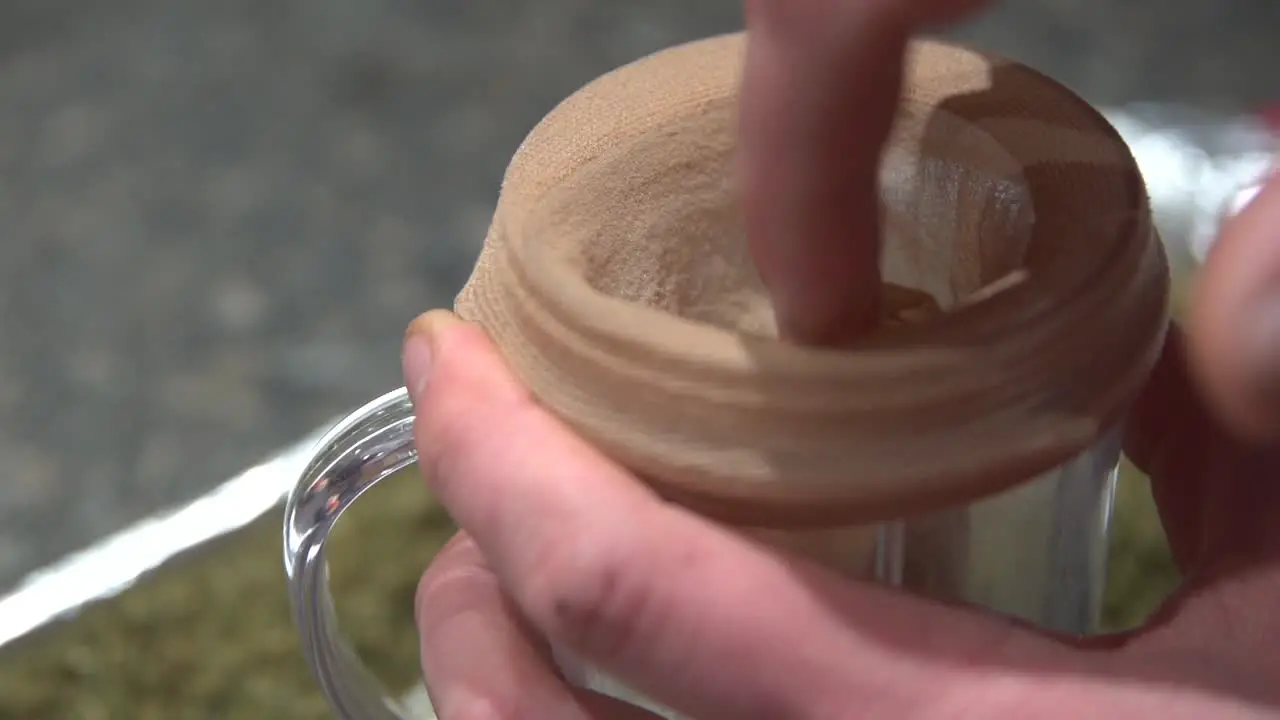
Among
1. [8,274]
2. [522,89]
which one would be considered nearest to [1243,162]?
[522,89]

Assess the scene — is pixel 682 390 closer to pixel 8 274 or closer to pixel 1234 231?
pixel 1234 231

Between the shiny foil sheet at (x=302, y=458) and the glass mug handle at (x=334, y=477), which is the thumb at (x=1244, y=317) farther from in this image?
the shiny foil sheet at (x=302, y=458)

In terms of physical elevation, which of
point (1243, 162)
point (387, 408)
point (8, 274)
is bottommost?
point (8, 274)

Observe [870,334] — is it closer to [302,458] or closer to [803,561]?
[803,561]

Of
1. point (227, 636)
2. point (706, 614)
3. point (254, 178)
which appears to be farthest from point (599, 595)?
point (254, 178)

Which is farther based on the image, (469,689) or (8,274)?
(8,274)

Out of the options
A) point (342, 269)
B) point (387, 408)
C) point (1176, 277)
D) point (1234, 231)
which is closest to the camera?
point (1234, 231)

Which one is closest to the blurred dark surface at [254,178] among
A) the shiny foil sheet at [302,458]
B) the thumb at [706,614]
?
the shiny foil sheet at [302,458]
